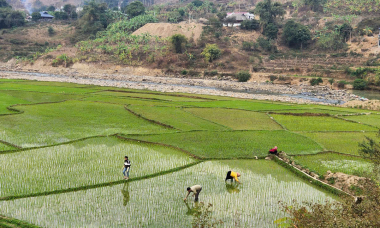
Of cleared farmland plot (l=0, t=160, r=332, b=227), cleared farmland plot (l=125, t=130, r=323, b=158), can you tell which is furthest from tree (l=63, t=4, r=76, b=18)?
cleared farmland plot (l=0, t=160, r=332, b=227)

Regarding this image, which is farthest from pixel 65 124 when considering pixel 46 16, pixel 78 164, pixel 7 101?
pixel 46 16

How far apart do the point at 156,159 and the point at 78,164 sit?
10.5 feet

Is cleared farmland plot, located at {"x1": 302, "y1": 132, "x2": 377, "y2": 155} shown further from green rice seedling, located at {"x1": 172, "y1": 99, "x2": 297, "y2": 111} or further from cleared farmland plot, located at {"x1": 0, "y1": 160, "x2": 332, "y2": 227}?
green rice seedling, located at {"x1": 172, "y1": 99, "x2": 297, "y2": 111}

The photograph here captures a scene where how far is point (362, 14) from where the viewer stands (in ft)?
225

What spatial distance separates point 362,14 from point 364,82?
32.2 metres

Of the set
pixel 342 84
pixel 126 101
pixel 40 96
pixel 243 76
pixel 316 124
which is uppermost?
pixel 243 76

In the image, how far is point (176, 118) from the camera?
2262 centimetres

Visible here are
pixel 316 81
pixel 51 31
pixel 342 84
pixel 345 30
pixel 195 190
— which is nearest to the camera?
pixel 195 190

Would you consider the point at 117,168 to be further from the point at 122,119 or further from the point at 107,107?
the point at 107,107

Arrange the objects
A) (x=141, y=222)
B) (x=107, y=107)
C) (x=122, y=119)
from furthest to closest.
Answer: (x=107, y=107) < (x=122, y=119) < (x=141, y=222)

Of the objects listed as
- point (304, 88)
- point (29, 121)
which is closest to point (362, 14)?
point (304, 88)

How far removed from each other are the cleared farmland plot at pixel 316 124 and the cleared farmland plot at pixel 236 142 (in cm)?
255

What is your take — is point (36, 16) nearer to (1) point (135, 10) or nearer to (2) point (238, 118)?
(1) point (135, 10)

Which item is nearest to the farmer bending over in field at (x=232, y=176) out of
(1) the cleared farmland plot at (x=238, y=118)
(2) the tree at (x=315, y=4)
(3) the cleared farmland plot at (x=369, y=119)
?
(1) the cleared farmland plot at (x=238, y=118)
